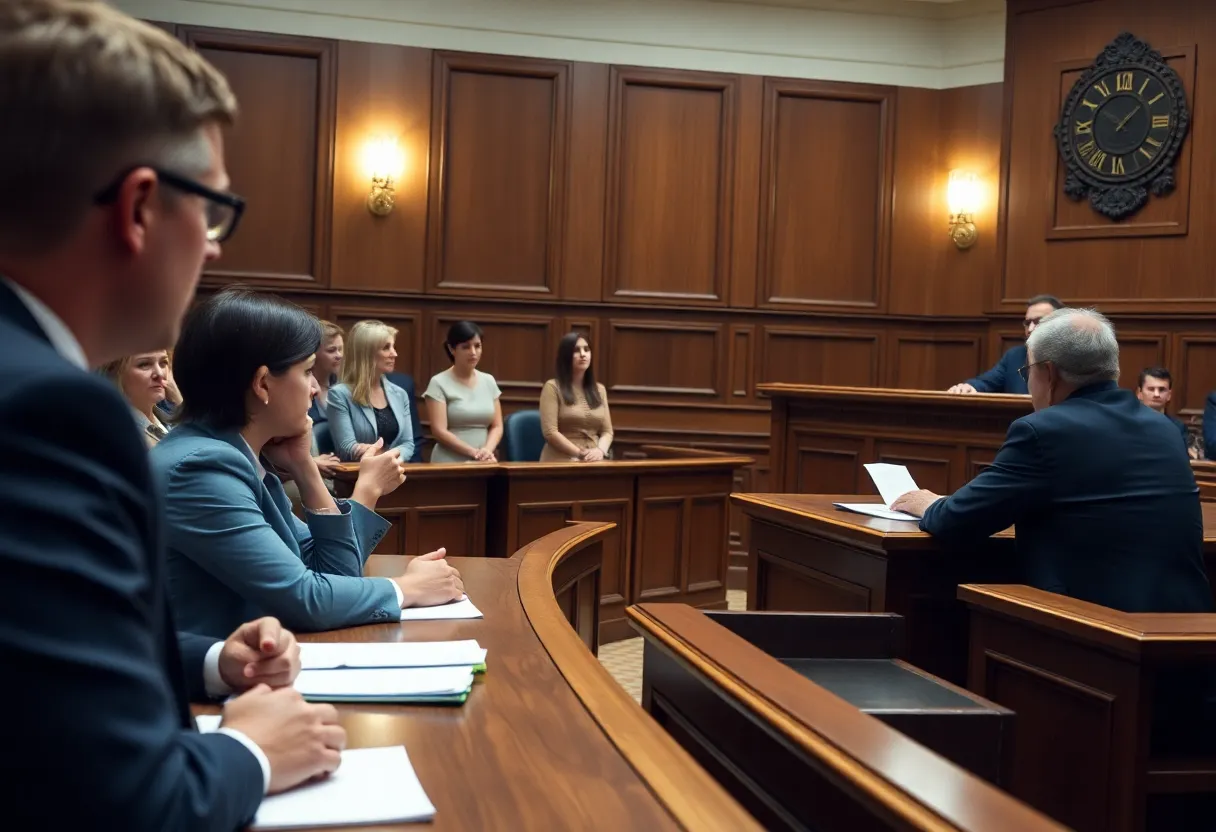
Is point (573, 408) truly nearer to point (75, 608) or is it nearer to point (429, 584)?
point (429, 584)

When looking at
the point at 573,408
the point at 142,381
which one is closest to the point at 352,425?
the point at 573,408

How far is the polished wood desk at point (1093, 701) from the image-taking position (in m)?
2.54

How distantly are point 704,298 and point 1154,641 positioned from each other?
6606mm

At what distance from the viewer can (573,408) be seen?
7004mm

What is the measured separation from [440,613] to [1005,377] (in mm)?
5380

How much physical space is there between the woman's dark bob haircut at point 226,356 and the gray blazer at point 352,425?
146 inches

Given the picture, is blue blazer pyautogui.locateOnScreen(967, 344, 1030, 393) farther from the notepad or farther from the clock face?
the notepad

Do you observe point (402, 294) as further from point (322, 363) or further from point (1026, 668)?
point (1026, 668)

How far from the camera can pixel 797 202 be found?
29.6 ft

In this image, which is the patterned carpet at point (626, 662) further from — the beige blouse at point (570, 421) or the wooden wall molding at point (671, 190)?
the wooden wall molding at point (671, 190)

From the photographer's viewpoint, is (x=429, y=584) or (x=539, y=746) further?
(x=429, y=584)

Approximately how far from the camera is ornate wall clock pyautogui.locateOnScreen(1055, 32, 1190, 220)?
7.83 metres

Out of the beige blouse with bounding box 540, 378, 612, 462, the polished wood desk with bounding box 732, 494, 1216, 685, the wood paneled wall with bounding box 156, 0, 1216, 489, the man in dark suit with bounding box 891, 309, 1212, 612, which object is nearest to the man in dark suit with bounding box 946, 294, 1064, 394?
the wood paneled wall with bounding box 156, 0, 1216, 489

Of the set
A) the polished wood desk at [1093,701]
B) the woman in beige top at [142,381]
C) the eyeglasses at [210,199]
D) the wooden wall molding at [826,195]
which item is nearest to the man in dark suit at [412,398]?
the wooden wall molding at [826,195]
